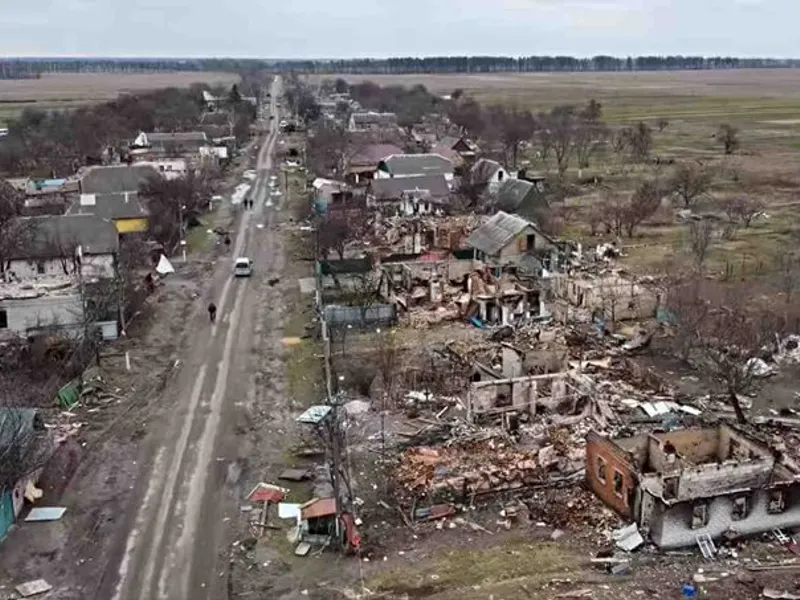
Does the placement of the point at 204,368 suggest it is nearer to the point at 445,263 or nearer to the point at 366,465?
the point at 366,465

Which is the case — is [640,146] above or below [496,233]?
above

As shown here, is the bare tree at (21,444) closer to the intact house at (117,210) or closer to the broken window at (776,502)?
the broken window at (776,502)

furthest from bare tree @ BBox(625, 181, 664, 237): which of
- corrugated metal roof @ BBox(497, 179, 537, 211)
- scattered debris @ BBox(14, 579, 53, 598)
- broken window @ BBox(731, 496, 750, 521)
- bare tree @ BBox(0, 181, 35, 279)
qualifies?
scattered debris @ BBox(14, 579, 53, 598)

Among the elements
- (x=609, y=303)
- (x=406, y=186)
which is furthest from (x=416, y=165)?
(x=609, y=303)

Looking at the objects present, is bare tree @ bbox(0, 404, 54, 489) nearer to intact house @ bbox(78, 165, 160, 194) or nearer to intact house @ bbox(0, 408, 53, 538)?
intact house @ bbox(0, 408, 53, 538)

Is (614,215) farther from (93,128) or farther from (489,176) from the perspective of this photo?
(93,128)

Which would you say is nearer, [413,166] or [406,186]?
[406,186]
